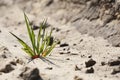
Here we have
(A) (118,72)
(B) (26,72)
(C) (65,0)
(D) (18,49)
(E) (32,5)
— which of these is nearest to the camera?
(B) (26,72)

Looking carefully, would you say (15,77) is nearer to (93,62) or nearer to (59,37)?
(93,62)

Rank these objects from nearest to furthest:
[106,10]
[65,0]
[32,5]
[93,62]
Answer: [93,62]
[106,10]
[65,0]
[32,5]

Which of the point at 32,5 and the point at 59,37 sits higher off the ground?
the point at 32,5

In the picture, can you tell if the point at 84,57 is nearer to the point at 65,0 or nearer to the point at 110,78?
the point at 110,78

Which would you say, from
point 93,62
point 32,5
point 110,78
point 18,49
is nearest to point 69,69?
point 93,62

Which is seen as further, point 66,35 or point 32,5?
point 32,5

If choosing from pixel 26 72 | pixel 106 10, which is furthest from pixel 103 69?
pixel 106 10
